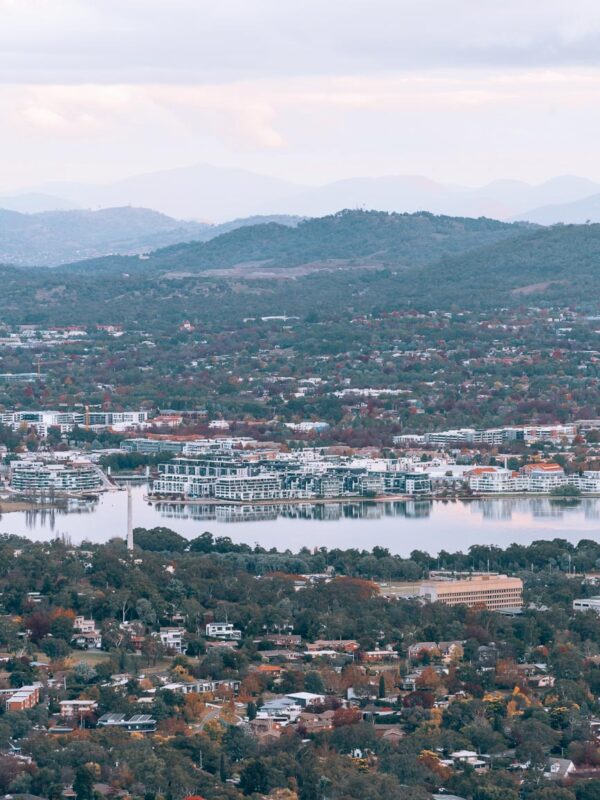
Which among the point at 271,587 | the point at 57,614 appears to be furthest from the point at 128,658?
the point at 271,587

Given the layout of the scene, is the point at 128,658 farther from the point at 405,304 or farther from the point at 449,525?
the point at 405,304

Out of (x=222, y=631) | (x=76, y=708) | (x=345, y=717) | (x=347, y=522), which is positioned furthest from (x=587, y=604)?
(x=347, y=522)

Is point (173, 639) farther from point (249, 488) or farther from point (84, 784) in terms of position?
point (249, 488)

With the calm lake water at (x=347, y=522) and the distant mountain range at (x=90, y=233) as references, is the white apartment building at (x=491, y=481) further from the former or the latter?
the distant mountain range at (x=90, y=233)

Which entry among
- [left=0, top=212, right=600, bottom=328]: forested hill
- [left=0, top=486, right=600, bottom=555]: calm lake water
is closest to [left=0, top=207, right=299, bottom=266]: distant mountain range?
[left=0, top=212, right=600, bottom=328]: forested hill

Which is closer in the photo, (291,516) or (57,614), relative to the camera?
(57,614)

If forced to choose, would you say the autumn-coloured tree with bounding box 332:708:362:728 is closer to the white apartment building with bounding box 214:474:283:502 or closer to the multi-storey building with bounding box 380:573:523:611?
the multi-storey building with bounding box 380:573:523:611
